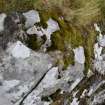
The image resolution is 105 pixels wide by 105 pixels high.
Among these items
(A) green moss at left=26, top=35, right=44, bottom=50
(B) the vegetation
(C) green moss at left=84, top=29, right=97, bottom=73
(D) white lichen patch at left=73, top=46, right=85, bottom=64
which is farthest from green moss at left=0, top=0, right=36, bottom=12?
(C) green moss at left=84, top=29, right=97, bottom=73

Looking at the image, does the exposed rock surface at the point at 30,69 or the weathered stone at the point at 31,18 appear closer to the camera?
the exposed rock surface at the point at 30,69

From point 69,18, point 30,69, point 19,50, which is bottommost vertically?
point 30,69

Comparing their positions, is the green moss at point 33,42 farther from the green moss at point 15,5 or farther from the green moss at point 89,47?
the green moss at point 89,47

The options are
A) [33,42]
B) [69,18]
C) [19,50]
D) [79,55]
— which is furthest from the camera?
[69,18]

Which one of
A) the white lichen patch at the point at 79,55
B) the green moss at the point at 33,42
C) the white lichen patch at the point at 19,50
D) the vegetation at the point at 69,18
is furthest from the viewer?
the white lichen patch at the point at 79,55

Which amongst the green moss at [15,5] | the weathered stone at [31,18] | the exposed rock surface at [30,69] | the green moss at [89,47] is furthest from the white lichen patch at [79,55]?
the green moss at [15,5]

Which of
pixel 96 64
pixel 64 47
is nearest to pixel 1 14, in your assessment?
pixel 64 47

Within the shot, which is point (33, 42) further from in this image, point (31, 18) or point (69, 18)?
point (69, 18)

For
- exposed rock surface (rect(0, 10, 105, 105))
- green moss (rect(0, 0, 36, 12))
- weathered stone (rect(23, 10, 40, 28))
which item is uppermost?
green moss (rect(0, 0, 36, 12))

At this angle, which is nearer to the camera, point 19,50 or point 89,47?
point 19,50

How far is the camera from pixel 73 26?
15.9 ft

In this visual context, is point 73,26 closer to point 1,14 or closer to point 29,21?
point 29,21

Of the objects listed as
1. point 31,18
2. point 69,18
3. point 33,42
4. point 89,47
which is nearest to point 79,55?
point 89,47

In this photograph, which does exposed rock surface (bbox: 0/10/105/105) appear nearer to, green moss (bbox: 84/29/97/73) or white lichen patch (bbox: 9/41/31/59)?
white lichen patch (bbox: 9/41/31/59)
